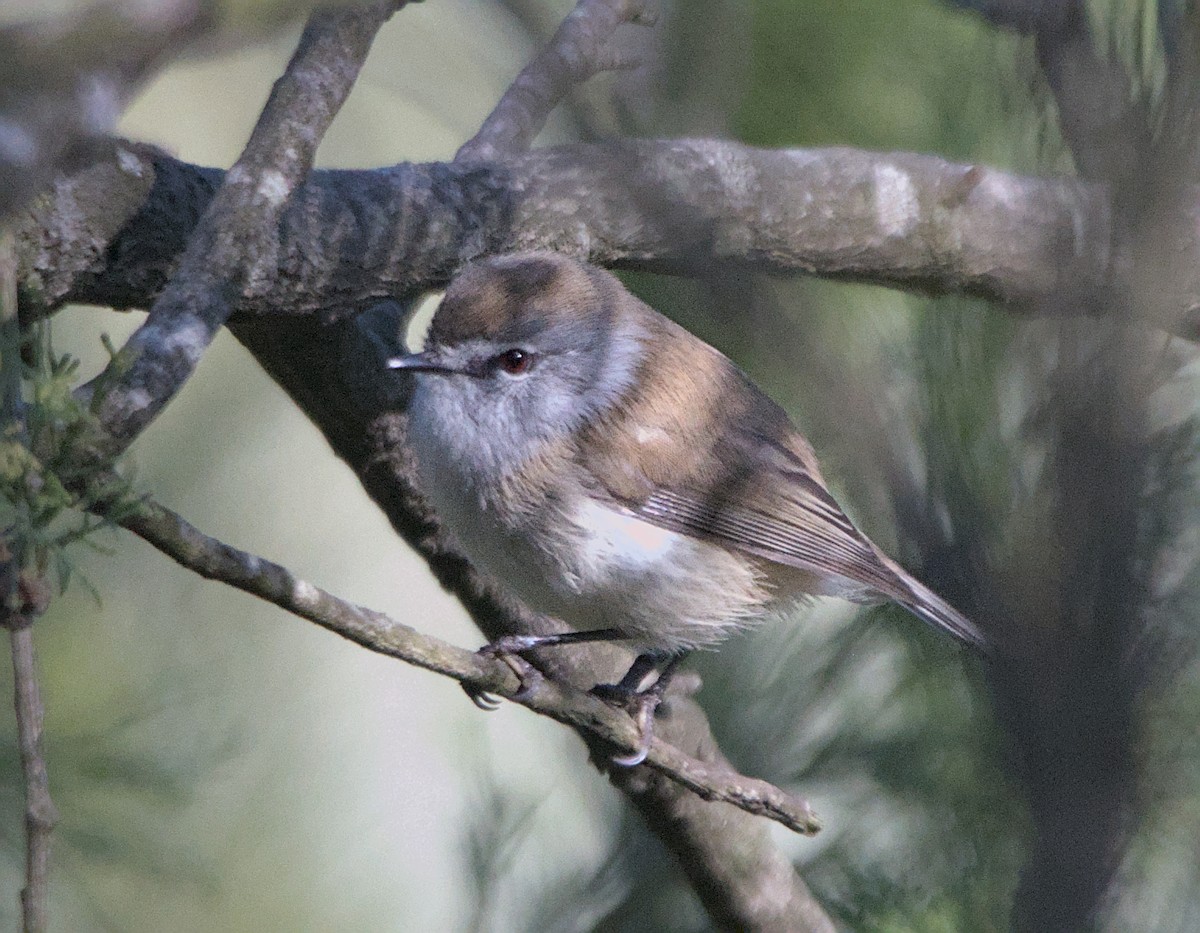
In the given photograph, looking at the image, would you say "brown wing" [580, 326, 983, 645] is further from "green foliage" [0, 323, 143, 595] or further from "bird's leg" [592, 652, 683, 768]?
"green foliage" [0, 323, 143, 595]

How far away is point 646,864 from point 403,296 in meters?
1.28

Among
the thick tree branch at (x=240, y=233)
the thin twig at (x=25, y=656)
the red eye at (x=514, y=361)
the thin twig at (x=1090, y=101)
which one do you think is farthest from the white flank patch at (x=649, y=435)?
the thin twig at (x=25, y=656)

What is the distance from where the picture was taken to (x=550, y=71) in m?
2.88

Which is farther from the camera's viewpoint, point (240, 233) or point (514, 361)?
point (514, 361)

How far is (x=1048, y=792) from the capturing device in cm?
104

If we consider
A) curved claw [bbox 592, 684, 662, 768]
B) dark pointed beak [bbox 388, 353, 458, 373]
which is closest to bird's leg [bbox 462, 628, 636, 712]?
curved claw [bbox 592, 684, 662, 768]

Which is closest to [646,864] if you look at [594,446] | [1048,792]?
[594,446]

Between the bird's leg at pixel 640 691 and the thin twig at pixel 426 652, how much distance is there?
17 cm

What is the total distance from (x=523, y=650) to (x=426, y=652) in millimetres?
839

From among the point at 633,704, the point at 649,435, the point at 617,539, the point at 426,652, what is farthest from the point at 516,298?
the point at 426,652

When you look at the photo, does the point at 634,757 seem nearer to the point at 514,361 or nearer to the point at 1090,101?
the point at 514,361

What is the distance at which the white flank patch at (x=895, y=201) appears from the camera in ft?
9.18

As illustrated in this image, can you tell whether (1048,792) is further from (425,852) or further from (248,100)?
(248,100)

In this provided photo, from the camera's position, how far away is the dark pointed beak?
2568 millimetres
